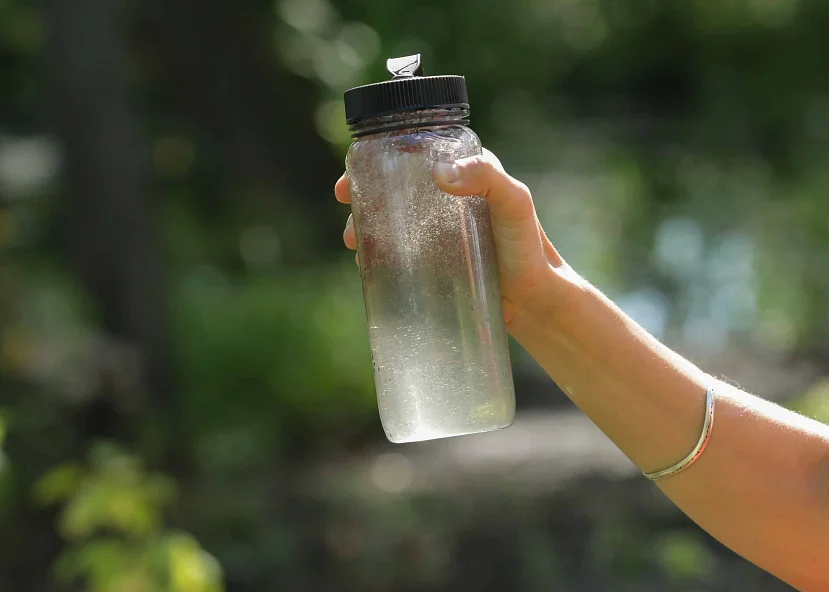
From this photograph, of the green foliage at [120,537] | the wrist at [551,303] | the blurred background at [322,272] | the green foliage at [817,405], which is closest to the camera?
the wrist at [551,303]

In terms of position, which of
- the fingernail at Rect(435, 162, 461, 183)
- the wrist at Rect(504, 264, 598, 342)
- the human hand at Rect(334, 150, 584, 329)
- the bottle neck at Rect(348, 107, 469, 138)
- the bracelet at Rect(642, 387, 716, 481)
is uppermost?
the bottle neck at Rect(348, 107, 469, 138)

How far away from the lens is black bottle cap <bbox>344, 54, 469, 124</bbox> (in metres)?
1.25

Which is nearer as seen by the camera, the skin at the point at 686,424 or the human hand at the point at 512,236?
the human hand at the point at 512,236

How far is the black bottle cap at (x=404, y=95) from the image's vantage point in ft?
4.09

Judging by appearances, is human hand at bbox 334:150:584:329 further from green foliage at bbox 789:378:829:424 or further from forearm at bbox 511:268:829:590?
green foliage at bbox 789:378:829:424

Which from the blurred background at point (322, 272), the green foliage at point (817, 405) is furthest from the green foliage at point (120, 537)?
the green foliage at point (817, 405)

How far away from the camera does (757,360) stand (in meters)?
6.75

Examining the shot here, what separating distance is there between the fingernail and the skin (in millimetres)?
224

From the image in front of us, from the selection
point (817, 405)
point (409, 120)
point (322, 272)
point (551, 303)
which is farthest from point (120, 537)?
point (322, 272)

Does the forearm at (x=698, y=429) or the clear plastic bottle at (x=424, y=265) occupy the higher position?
the clear plastic bottle at (x=424, y=265)

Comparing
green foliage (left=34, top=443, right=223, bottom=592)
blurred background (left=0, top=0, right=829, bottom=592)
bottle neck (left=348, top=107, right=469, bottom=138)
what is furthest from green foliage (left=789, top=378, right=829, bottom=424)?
bottle neck (left=348, top=107, right=469, bottom=138)

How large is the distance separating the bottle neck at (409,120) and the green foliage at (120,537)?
1.76 m

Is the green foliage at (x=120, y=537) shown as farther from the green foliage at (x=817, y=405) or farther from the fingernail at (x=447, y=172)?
the green foliage at (x=817, y=405)

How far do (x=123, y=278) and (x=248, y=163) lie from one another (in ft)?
9.87
